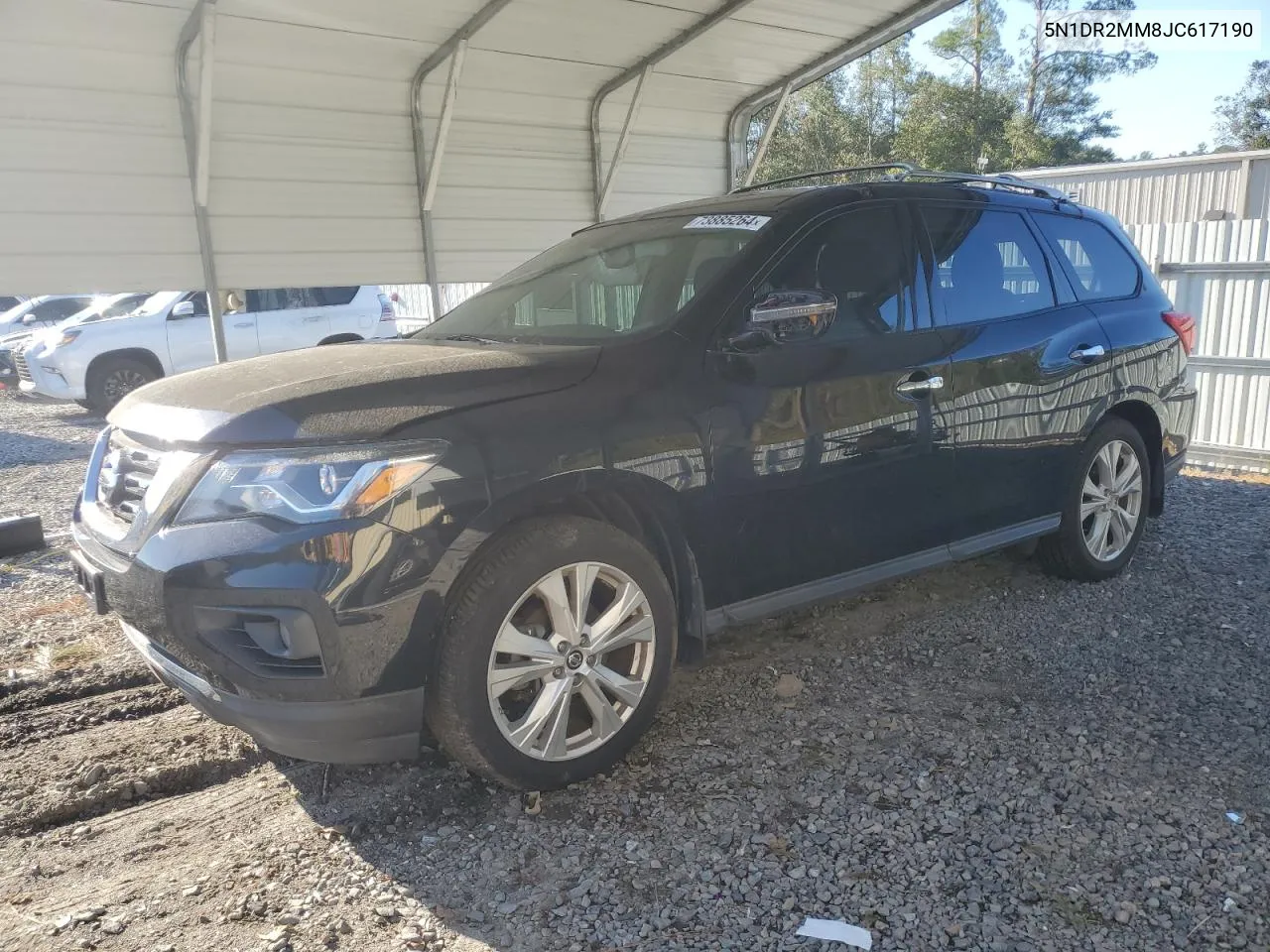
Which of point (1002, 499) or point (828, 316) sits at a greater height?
point (828, 316)

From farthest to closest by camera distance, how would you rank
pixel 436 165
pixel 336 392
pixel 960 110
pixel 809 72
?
pixel 960 110, pixel 809 72, pixel 436 165, pixel 336 392

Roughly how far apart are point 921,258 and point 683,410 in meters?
1.46

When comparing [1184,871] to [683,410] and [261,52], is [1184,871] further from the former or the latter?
[261,52]

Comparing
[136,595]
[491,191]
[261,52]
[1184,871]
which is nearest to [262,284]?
[261,52]

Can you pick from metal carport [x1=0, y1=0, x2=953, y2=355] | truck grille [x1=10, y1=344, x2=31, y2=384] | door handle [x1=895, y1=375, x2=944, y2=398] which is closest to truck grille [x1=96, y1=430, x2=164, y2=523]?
door handle [x1=895, y1=375, x2=944, y2=398]

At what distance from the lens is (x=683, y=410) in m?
3.04

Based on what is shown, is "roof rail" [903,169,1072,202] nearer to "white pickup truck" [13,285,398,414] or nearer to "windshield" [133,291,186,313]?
"white pickup truck" [13,285,398,414]

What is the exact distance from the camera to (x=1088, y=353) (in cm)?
→ 434

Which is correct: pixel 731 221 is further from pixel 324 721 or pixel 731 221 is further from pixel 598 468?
pixel 324 721

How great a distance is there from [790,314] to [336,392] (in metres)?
1.48

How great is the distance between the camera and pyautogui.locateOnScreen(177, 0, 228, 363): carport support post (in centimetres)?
554

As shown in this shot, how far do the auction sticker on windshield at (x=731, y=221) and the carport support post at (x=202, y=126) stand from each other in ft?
11.2

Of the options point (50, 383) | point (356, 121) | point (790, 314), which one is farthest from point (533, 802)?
point (50, 383)

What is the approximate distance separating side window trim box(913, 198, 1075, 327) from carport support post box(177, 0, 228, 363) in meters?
4.18
